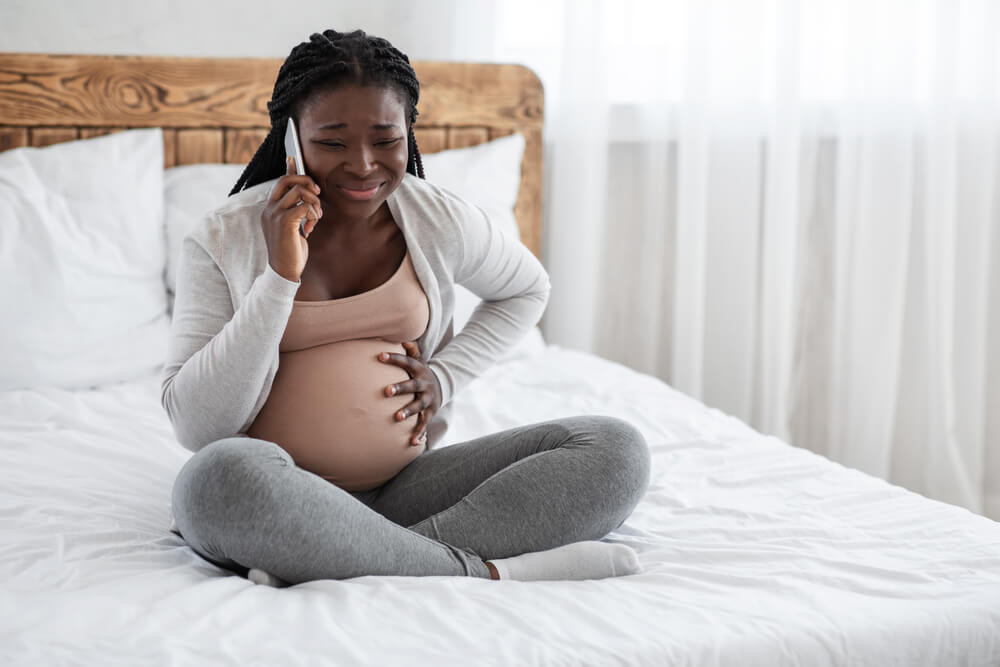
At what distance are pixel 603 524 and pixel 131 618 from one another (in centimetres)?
47

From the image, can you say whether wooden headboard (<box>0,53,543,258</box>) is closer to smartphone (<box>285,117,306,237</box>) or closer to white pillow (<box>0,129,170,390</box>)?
white pillow (<box>0,129,170,390</box>)

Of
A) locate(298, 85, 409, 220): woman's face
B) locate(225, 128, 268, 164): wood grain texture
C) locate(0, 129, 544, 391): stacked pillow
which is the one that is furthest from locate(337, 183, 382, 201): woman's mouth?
locate(225, 128, 268, 164): wood grain texture

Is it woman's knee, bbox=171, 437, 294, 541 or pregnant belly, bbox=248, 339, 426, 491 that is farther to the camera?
pregnant belly, bbox=248, 339, 426, 491

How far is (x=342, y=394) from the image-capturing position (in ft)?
3.40

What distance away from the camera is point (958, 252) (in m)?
2.16

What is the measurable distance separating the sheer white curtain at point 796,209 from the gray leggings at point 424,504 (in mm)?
1220

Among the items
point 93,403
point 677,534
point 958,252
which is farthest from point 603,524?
point 958,252

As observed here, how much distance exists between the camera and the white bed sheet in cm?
73

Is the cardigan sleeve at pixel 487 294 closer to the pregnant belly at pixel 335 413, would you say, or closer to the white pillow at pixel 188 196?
the pregnant belly at pixel 335 413

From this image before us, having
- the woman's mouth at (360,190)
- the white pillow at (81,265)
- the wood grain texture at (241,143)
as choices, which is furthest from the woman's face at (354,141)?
the wood grain texture at (241,143)

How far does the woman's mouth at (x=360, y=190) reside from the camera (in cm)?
102

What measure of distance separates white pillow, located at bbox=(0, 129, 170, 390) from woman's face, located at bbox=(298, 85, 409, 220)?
2.90 feet

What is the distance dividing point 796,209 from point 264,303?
159 cm

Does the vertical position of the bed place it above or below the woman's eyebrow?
below
